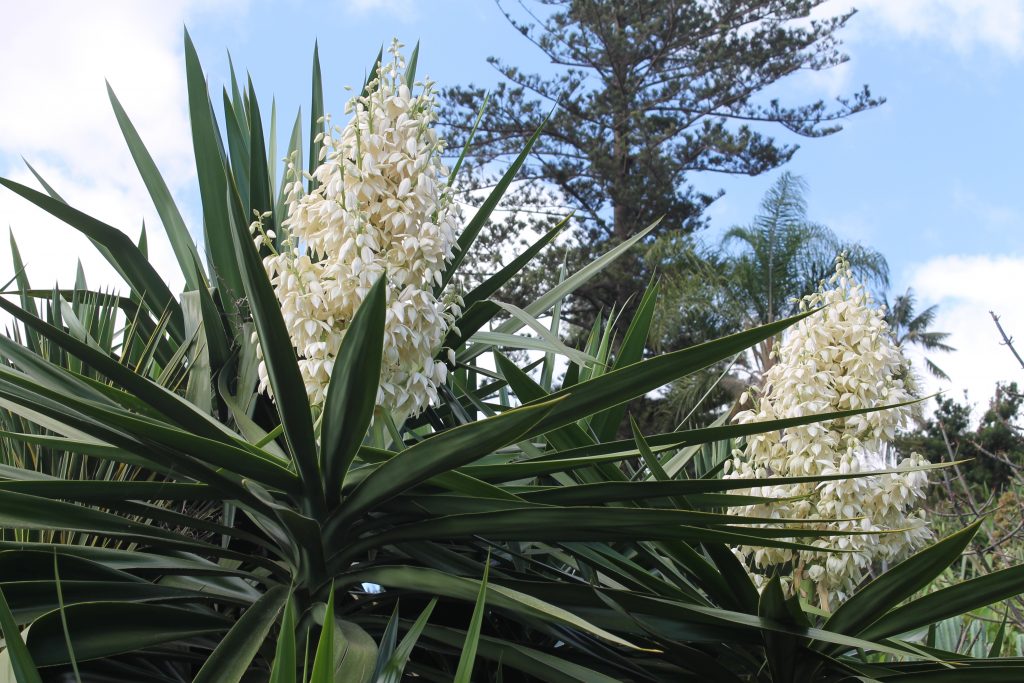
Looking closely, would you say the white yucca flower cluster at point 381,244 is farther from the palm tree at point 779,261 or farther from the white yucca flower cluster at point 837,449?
the palm tree at point 779,261

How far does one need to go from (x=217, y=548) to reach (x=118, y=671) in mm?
249

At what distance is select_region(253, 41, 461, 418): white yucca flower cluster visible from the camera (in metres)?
1.58

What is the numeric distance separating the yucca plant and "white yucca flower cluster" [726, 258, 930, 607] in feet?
0.30

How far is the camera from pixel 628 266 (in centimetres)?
1541

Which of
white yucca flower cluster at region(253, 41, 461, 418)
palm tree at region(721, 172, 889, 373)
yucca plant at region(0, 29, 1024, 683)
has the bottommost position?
yucca plant at region(0, 29, 1024, 683)

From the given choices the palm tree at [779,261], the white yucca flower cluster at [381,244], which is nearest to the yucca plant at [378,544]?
the white yucca flower cluster at [381,244]

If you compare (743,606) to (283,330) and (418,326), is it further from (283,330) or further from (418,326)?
(283,330)

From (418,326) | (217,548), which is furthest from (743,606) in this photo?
(217,548)

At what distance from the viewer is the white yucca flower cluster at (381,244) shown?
5.19 ft

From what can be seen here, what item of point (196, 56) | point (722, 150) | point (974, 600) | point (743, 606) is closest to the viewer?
point (974, 600)

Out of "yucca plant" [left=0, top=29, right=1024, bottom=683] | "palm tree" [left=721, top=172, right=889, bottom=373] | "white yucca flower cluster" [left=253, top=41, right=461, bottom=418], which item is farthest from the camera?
"palm tree" [left=721, top=172, right=889, bottom=373]

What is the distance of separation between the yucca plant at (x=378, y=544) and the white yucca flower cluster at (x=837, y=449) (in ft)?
0.30

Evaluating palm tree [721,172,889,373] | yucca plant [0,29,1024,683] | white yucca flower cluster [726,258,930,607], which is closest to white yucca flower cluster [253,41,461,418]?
yucca plant [0,29,1024,683]

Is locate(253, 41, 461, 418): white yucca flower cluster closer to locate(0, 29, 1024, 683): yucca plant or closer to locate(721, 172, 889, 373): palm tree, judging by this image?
locate(0, 29, 1024, 683): yucca plant
